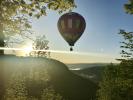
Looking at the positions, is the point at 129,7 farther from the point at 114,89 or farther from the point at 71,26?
the point at 114,89

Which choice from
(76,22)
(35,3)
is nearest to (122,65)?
(76,22)

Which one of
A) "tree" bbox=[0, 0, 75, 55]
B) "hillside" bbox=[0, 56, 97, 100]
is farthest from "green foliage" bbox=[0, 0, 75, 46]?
"hillside" bbox=[0, 56, 97, 100]

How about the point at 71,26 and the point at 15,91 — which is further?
the point at 15,91

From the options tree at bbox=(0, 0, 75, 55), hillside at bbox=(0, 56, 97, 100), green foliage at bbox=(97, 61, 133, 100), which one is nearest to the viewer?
tree at bbox=(0, 0, 75, 55)

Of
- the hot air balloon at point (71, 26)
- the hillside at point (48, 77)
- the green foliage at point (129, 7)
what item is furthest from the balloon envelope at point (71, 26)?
the hillside at point (48, 77)

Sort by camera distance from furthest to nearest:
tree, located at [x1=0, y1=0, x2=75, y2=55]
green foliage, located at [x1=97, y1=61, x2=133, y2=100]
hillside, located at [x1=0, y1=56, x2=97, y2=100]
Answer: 1. hillside, located at [x1=0, y1=56, x2=97, y2=100]
2. green foliage, located at [x1=97, y1=61, x2=133, y2=100]
3. tree, located at [x1=0, y1=0, x2=75, y2=55]

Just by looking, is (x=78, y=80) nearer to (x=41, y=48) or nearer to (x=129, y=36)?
(x=41, y=48)

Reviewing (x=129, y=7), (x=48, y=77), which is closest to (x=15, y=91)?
(x=129, y=7)

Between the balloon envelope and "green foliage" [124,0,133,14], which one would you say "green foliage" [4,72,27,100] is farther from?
"green foliage" [124,0,133,14]
